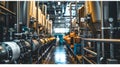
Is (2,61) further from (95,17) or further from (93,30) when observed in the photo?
(93,30)

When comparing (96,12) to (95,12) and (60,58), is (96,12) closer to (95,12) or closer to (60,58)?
(95,12)

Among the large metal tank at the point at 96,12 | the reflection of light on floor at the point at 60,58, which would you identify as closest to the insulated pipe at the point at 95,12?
the large metal tank at the point at 96,12

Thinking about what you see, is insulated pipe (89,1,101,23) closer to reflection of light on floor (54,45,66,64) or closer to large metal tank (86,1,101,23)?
large metal tank (86,1,101,23)

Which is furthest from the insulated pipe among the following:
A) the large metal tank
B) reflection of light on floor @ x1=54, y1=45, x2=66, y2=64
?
reflection of light on floor @ x1=54, y1=45, x2=66, y2=64

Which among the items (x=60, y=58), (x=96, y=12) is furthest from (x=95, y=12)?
(x=60, y=58)

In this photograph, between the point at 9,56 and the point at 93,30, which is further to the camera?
the point at 93,30

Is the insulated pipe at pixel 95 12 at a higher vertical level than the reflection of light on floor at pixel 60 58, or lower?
higher

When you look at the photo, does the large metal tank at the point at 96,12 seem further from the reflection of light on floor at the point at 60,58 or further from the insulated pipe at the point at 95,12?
the reflection of light on floor at the point at 60,58

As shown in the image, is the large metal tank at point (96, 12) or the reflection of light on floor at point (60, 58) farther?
the reflection of light on floor at point (60, 58)

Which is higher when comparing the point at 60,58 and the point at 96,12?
the point at 96,12

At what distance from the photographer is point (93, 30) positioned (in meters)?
5.46

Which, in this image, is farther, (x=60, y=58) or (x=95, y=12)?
(x=60, y=58)

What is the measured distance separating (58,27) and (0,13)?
2506cm

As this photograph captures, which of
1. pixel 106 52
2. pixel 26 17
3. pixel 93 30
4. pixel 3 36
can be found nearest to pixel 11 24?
pixel 26 17
